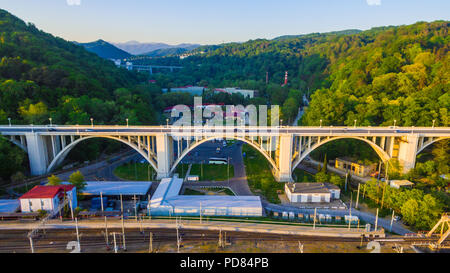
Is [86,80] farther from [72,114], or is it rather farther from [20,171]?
[20,171]

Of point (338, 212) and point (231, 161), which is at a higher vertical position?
point (231, 161)

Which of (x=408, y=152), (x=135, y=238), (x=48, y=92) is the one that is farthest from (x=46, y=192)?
(x=408, y=152)

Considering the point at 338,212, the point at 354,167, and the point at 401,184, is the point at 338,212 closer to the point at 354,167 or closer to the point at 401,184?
the point at 401,184

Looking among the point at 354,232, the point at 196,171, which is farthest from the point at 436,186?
the point at 196,171

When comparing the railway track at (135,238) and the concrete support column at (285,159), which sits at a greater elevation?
the concrete support column at (285,159)

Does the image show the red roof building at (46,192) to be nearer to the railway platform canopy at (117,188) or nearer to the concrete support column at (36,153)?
the railway platform canopy at (117,188)

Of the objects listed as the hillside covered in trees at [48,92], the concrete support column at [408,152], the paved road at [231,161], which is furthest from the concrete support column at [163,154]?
the concrete support column at [408,152]
